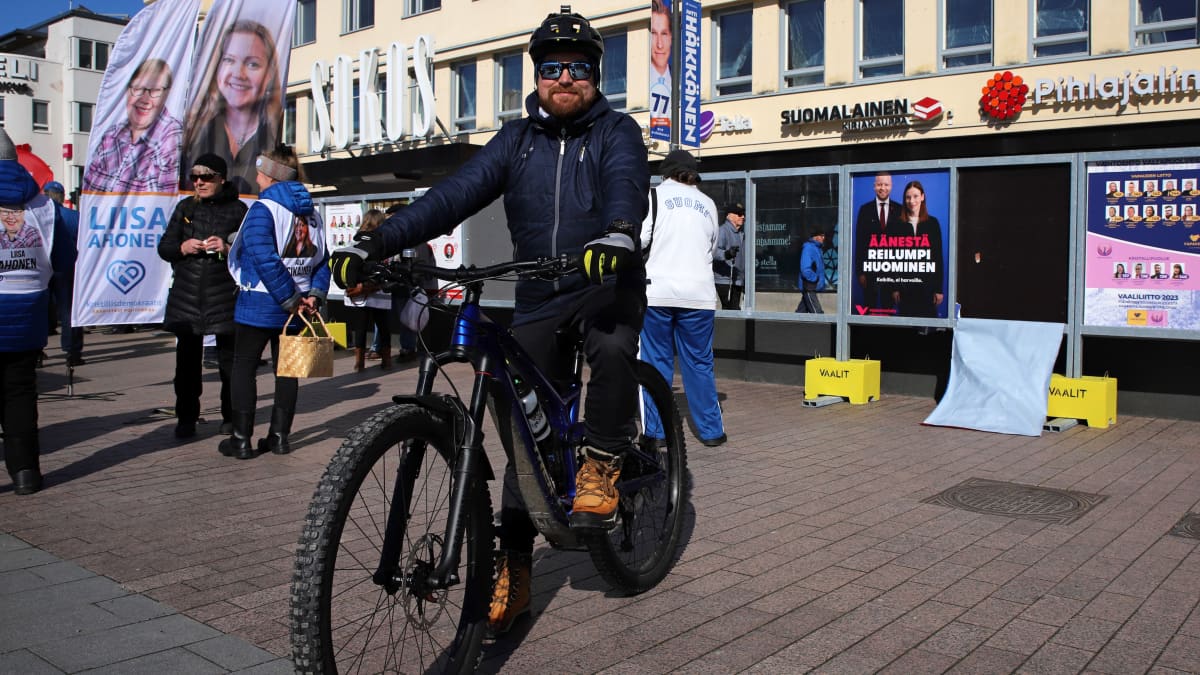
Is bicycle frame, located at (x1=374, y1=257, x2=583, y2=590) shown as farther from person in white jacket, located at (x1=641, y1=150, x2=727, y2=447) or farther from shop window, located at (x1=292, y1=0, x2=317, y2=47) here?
shop window, located at (x1=292, y1=0, x2=317, y2=47)

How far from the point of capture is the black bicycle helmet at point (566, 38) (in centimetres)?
357

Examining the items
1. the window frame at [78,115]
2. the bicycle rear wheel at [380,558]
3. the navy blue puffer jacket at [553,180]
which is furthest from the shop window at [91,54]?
the bicycle rear wheel at [380,558]

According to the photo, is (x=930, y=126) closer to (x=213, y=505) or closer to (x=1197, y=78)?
(x=1197, y=78)

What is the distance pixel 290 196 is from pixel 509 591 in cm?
412

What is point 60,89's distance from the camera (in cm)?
6350

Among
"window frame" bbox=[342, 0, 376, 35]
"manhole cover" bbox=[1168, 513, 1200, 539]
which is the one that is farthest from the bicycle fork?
"window frame" bbox=[342, 0, 376, 35]

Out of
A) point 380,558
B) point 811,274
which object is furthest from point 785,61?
point 380,558

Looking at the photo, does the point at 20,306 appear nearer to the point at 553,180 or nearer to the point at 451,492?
the point at 553,180

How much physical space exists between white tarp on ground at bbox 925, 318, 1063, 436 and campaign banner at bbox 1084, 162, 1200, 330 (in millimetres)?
503

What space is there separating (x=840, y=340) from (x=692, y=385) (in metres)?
3.12

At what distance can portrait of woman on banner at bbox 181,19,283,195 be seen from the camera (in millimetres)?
8453

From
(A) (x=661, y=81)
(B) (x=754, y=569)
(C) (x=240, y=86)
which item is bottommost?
(B) (x=754, y=569)

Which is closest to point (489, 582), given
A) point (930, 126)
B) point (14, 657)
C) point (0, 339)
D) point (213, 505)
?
point (14, 657)

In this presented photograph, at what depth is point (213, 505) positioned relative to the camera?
5785mm
